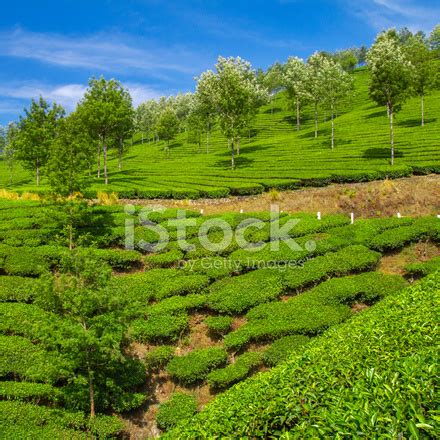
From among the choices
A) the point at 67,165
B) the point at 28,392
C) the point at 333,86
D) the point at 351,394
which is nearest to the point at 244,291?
the point at 28,392

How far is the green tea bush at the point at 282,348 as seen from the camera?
16688 millimetres

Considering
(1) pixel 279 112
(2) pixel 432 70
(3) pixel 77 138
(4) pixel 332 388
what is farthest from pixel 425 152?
(1) pixel 279 112

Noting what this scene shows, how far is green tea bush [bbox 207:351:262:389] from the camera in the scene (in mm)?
16172

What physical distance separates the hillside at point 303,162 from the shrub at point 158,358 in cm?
1977

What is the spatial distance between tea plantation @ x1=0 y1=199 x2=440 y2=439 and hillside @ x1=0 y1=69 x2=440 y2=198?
991 centimetres

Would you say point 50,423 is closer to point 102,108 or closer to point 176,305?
point 176,305

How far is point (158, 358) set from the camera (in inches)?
695

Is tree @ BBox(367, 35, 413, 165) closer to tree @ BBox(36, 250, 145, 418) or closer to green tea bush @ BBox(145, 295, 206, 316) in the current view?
green tea bush @ BBox(145, 295, 206, 316)

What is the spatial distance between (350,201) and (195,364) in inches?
813

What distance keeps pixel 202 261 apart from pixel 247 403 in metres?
15.8

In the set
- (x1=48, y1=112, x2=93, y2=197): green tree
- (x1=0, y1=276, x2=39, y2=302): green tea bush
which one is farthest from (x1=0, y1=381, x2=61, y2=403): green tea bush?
(x1=48, y1=112, x2=93, y2=197): green tree

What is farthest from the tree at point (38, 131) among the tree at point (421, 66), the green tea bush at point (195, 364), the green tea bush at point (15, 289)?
the tree at point (421, 66)

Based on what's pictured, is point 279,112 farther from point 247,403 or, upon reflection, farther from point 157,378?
point 247,403

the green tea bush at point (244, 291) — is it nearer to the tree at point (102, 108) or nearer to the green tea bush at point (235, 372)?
the green tea bush at point (235, 372)
